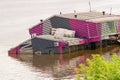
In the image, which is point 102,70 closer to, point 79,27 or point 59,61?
point 59,61

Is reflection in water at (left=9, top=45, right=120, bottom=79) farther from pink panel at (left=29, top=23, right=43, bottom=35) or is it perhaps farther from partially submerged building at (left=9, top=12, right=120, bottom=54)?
pink panel at (left=29, top=23, right=43, bottom=35)

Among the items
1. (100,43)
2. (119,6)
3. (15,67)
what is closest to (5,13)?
(119,6)

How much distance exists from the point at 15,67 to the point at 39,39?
13.4m

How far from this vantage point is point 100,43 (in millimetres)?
88375

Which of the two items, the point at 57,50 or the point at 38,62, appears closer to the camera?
the point at 38,62

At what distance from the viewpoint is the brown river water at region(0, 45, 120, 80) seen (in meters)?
64.7

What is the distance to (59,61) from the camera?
254 feet

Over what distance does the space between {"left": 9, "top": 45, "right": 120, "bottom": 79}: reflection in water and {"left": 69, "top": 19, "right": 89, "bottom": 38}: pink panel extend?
4487 mm

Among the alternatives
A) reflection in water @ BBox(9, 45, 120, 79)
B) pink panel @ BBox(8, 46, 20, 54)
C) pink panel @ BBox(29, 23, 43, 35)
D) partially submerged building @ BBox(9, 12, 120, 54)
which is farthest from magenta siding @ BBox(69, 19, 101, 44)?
pink panel @ BBox(8, 46, 20, 54)

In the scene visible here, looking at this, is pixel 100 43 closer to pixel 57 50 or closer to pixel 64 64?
pixel 57 50

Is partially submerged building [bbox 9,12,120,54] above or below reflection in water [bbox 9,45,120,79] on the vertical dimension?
above

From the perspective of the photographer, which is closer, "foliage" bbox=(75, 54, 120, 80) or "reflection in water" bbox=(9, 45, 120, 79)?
"foliage" bbox=(75, 54, 120, 80)

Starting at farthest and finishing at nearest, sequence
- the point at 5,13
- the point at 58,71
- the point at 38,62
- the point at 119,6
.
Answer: the point at 5,13 < the point at 119,6 < the point at 38,62 < the point at 58,71

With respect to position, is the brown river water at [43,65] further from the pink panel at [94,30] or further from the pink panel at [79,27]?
the pink panel at [79,27]
